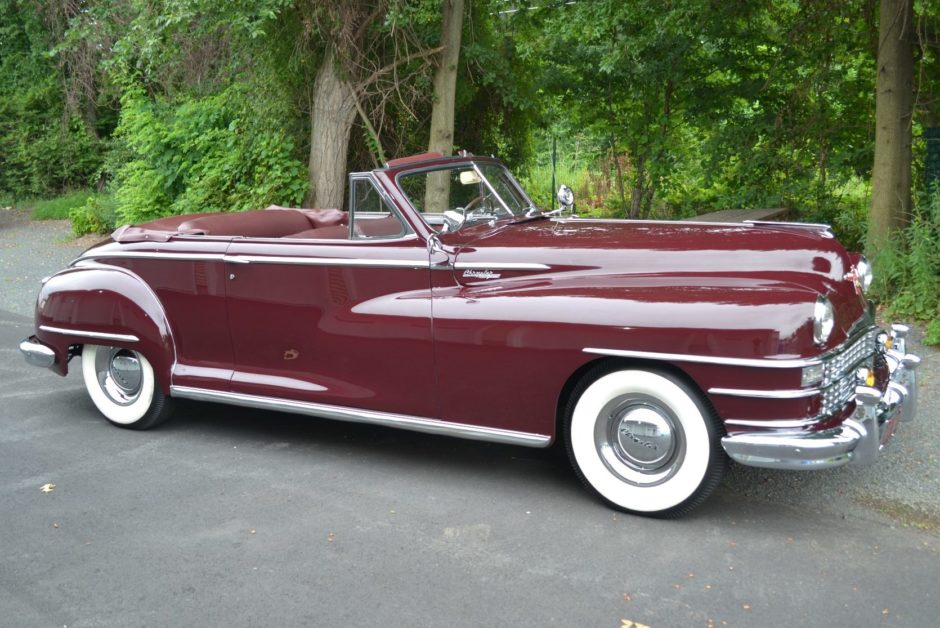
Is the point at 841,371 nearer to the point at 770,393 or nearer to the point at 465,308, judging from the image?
the point at 770,393

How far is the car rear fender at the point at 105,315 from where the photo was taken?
554cm

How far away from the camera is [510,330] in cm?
443

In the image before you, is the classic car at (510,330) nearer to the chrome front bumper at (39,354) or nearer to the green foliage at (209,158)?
the chrome front bumper at (39,354)

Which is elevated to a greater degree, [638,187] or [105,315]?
[638,187]

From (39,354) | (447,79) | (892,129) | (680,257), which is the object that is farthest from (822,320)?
(447,79)

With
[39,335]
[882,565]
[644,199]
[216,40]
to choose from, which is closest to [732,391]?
[882,565]

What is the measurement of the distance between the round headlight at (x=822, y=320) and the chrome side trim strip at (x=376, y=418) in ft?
4.33

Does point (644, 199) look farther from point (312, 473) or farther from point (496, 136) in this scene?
point (312, 473)

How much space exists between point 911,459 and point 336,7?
310 inches

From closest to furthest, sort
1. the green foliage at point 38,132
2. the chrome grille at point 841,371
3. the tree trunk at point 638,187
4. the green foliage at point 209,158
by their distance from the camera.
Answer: the chrome grille at point 841,371 → the green foliage at point 209,158 → the tree trunk at point 638,187 → the green foliage at point 38,132

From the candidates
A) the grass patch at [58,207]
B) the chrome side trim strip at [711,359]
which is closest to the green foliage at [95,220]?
the grass patch at [58,207]

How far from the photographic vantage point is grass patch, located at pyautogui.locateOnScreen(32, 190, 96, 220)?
18375mm

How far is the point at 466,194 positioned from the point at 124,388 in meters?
2.47

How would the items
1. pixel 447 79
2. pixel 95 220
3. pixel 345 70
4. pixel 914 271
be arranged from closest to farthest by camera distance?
pixel 914 271
pixel 447 79
pixel 345 70
pixel 95 220
